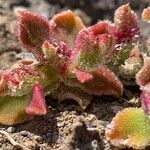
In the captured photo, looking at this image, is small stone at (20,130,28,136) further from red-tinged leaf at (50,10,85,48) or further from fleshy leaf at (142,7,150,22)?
fleshy leaf at (142,7,150,22)

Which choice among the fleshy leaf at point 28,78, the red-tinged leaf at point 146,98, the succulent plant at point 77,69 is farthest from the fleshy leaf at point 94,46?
the red-tinged leaf at point 146,98

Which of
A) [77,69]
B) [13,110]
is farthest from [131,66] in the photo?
[13,110]

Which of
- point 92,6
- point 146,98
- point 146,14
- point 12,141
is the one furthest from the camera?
point 92,6

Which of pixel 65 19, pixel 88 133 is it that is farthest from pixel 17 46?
pixel 88 133

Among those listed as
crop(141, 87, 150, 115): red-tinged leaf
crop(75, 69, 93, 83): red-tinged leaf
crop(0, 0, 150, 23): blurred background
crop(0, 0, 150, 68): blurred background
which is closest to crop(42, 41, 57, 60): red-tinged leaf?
crop(75, 69, 93, 83): red-tinged leaf

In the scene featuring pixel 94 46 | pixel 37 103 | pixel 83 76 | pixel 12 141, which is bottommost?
pixel 12 141

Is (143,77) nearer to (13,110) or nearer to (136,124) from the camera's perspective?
(136,124)

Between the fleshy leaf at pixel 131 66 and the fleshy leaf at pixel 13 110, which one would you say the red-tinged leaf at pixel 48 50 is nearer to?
the fleshy leaf at pixel 13 110
